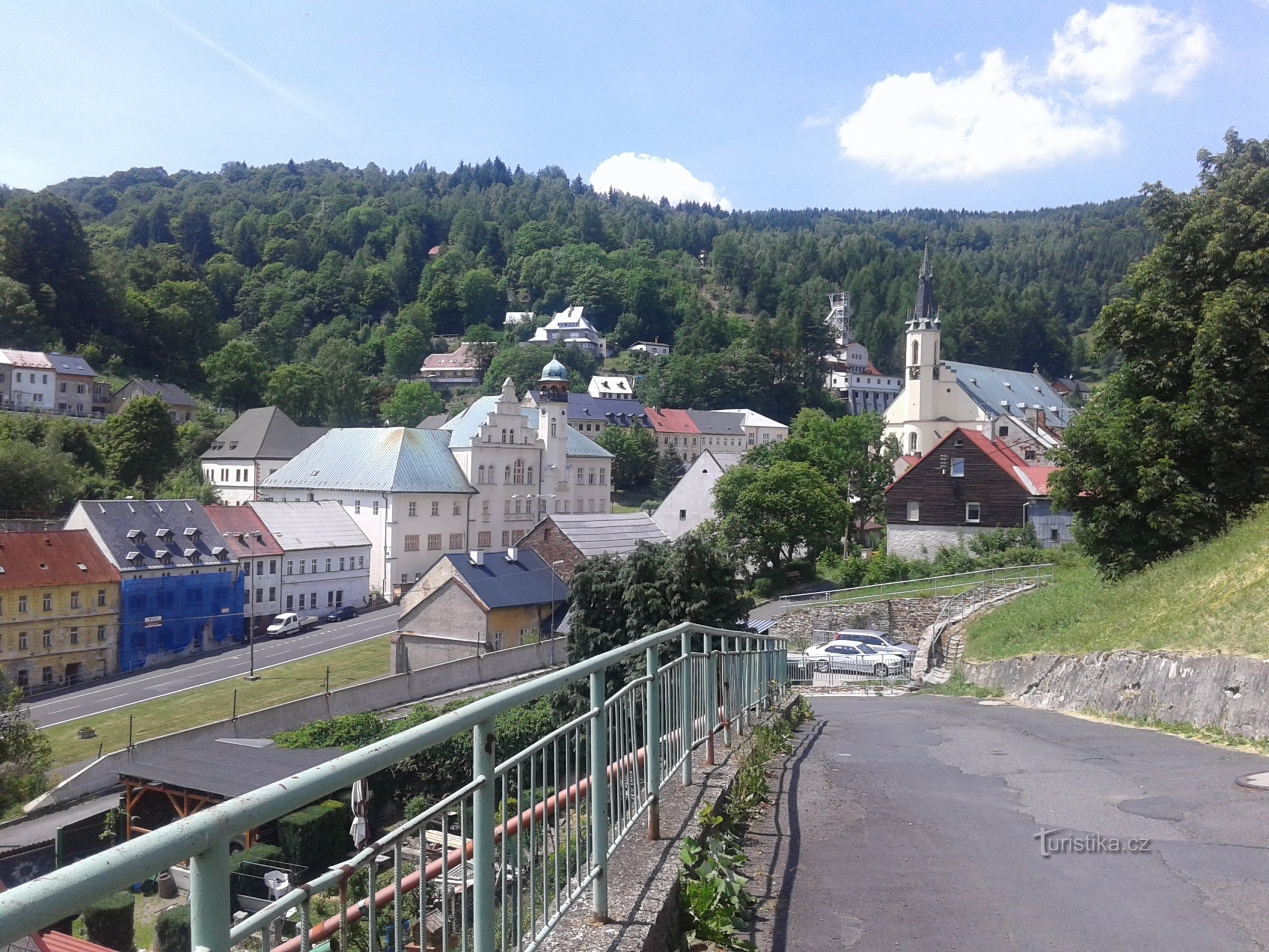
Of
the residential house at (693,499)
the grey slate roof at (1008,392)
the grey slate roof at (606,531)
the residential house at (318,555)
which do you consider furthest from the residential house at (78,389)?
the grey slate roof at (1008,392)

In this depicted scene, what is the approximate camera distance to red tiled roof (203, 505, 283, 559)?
177 ft

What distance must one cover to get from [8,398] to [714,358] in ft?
263

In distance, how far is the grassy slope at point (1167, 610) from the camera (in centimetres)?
1402

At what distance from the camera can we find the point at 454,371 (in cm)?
15162

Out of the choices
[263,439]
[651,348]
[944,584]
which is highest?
[651,348]

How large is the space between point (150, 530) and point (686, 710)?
51.3m

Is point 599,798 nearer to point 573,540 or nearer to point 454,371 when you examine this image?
point 573,540

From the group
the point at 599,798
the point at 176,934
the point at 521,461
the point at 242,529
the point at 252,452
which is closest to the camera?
the point at 176,934

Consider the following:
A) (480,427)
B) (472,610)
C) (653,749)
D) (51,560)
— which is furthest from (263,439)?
(653,749)

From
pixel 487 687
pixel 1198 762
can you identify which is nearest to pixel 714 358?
pixel 487 687

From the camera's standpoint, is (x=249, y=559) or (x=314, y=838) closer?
(x=314, y=838)

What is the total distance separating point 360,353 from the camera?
150 meters

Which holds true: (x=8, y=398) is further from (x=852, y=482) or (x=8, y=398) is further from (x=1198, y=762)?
(x=1198, y=762)

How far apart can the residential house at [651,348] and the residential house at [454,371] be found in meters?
26.3
